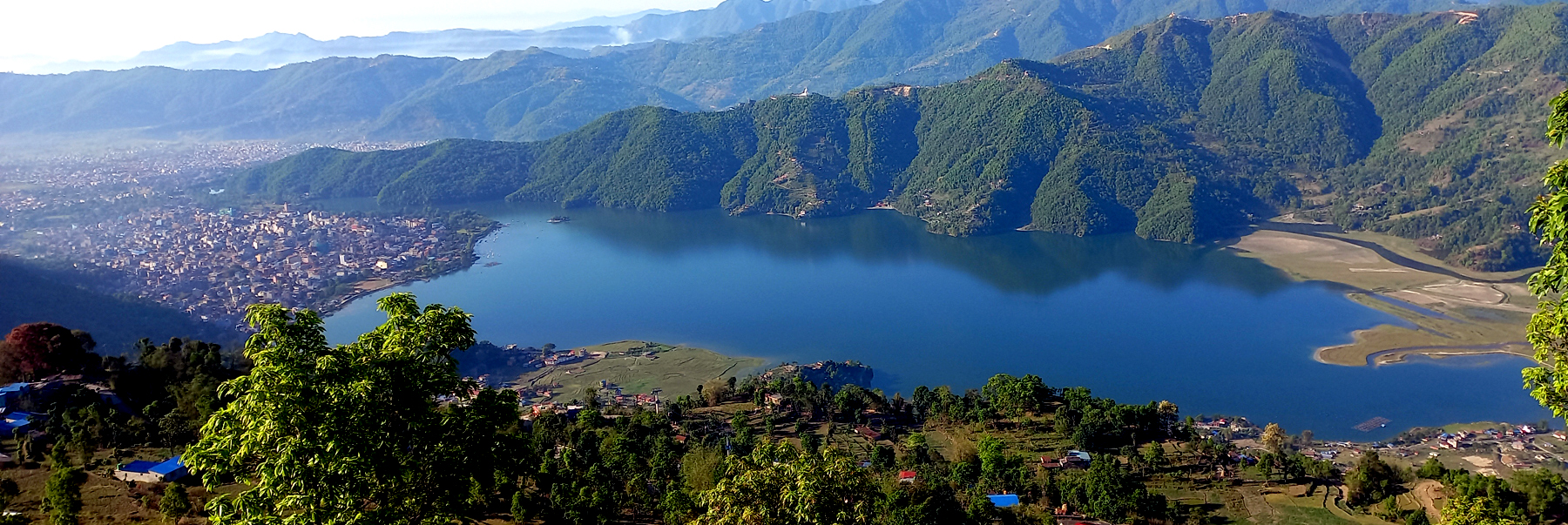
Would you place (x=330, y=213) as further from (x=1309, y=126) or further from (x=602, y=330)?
(x=1309, y=126)

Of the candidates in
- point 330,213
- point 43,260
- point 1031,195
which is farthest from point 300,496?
point 330,213

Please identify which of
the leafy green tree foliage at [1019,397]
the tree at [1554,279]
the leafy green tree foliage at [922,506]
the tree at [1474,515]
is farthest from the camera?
the leafy green tree foliage at [1019,397]

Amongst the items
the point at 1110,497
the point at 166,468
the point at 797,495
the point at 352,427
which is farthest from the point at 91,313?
the point at 797,495

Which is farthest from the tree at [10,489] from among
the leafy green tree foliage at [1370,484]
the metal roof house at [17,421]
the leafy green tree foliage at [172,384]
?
the leafy green tree foliage at [1370,484]

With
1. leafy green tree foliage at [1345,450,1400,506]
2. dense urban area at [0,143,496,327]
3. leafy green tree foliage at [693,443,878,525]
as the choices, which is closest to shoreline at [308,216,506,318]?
dense urban area at [0,143,496,327]

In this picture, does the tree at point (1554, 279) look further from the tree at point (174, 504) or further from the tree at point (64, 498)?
the tree at point (64, 498)
